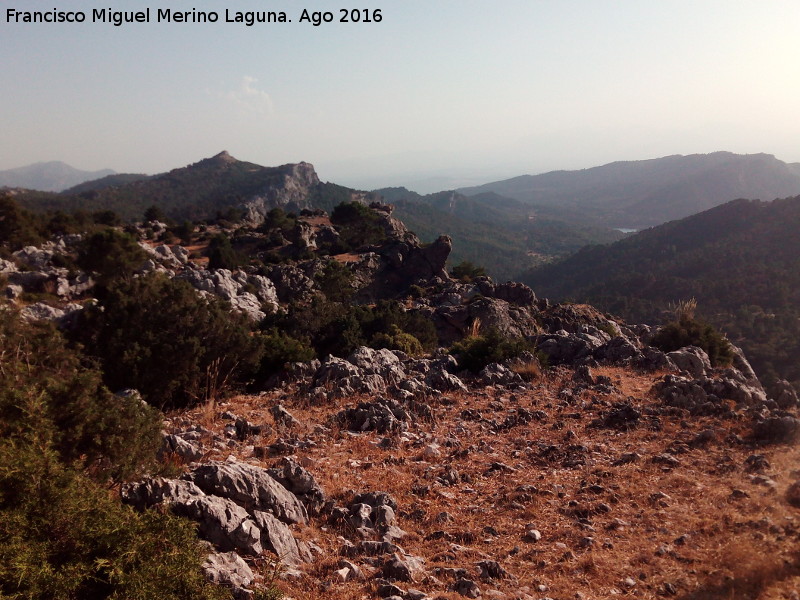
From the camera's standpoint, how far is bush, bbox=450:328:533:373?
39.7 feet

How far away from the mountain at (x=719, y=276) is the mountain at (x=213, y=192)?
67.2 m

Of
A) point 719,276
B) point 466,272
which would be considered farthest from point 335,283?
point 719,276

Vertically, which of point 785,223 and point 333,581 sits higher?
point 785,223

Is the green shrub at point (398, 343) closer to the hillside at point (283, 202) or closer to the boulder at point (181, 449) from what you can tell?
the boulder at point (181, 449)

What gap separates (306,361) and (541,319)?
21.4 m

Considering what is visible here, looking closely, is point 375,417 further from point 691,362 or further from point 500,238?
point 500,238

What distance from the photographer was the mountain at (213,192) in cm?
10212

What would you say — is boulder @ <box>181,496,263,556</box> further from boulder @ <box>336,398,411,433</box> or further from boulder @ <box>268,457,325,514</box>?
boulder @ <box>336,398,411,433</box>

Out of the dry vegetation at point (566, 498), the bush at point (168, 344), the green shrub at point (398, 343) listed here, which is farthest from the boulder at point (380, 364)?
Answer: the green shrub at point (398, 343)

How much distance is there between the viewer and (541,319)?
2989 centimetres

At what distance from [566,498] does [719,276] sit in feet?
214

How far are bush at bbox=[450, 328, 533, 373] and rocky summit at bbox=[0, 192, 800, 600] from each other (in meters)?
0.05

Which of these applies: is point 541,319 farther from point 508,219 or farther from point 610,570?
point 508,219

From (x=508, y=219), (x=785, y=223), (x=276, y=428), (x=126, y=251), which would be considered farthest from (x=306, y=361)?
(x=508, y=219)
